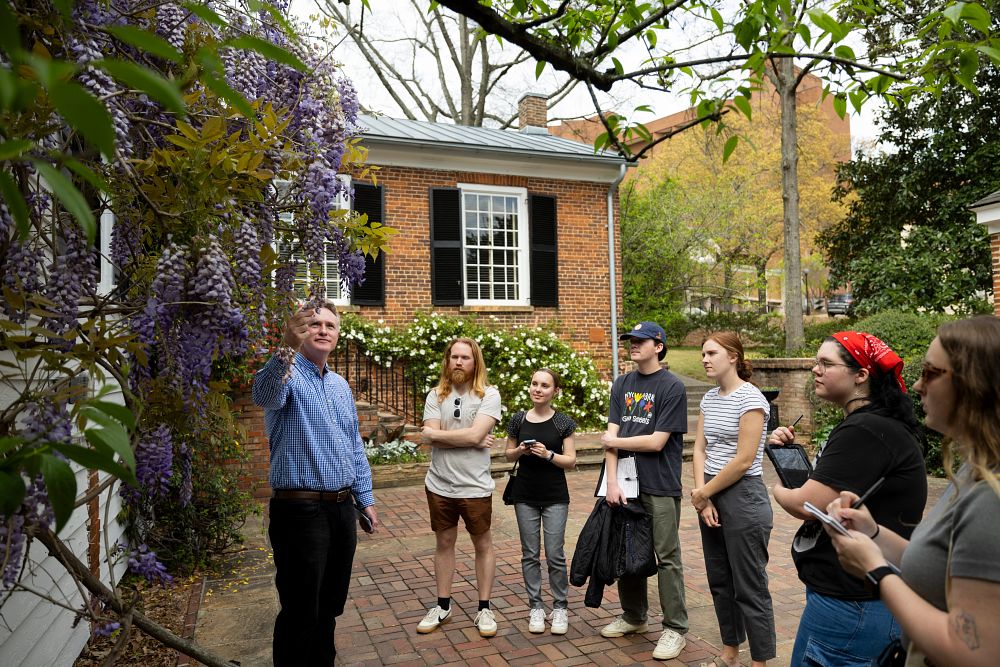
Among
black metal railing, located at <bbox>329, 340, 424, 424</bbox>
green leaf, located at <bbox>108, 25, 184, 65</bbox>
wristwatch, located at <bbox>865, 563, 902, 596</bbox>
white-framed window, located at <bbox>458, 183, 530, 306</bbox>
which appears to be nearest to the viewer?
green leaf, located at <bbox>108, 25, 184, 65</bbox>

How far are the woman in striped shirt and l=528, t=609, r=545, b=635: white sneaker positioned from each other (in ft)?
3.57

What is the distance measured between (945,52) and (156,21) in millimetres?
3027

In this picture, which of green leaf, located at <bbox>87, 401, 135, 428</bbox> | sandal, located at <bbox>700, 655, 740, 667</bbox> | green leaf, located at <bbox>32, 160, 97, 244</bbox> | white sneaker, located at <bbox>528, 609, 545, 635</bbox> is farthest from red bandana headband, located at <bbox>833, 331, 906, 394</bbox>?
white sneaker, located at <bbox>528, 609, 545, 635</bbox>

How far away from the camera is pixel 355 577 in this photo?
5.85m

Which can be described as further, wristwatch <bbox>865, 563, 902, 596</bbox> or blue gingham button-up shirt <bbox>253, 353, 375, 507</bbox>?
blue gingham button-up shirt <bbox>253, 353, 375, 507</bbox>

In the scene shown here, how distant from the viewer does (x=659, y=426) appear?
4.33 m

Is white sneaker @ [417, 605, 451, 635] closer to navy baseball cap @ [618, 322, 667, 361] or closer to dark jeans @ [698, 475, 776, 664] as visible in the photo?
dark jeans @ [698, 475, 776, 664]

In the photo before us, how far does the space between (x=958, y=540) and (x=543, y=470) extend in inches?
128

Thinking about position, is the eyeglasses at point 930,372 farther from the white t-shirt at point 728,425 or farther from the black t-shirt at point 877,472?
the white t-shirt at point 728,425

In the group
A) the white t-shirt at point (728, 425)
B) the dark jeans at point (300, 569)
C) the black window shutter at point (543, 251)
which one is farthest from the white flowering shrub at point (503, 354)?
the dark jeans at point (300, 569)

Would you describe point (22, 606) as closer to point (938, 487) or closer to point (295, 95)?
point (295, 95)

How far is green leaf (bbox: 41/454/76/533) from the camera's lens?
0.82 m

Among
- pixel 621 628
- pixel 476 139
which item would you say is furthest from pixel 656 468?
pixel 476 139

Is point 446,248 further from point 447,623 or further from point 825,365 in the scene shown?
point 825,365
